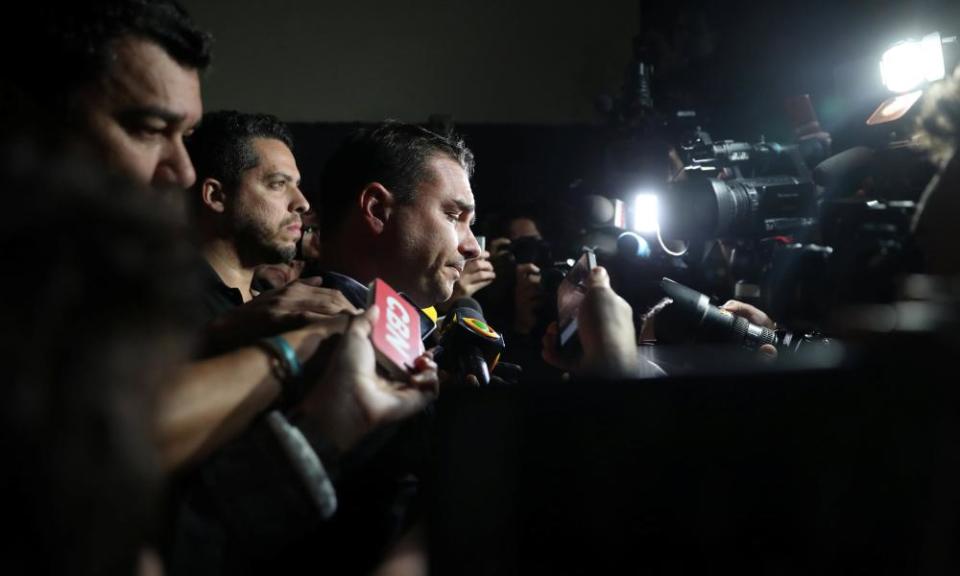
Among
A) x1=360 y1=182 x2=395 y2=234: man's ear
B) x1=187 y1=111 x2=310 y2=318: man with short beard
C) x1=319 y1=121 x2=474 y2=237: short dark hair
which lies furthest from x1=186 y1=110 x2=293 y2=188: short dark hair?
x1=360 y1=182 x2=395 y2=234: man's ear

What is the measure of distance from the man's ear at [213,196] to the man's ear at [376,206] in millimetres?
747

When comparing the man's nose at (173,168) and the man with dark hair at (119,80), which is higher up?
the man with dark hair at (119,80)

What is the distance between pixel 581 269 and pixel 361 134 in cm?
66

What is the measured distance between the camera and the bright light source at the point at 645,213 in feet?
→ 10.9

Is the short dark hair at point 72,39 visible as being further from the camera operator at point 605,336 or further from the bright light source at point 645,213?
the bright light source at point 645,213

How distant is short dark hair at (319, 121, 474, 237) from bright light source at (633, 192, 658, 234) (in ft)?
5.25

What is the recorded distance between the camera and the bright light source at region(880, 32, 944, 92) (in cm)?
229

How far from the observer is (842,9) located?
3604mm

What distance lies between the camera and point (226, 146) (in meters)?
2.39

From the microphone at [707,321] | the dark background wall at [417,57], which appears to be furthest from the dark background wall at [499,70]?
the microphone at [707,321]

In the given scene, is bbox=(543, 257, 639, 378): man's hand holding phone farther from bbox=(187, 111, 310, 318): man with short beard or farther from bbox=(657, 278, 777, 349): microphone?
bbox=(187, 111, 310, 318): man with short beard

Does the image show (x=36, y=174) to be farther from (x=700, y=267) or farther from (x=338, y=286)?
(x=700, y=267)

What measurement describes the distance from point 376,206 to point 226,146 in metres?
0.87

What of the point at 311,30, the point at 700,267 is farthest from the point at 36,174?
the point at 311,30
